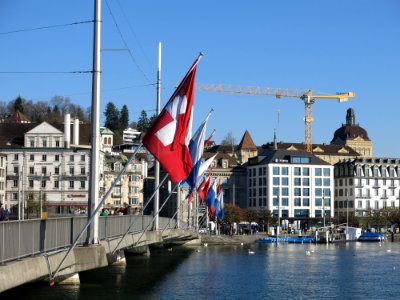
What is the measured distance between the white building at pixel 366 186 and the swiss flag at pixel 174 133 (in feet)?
545

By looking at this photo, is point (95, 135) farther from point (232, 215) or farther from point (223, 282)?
point (232, 215)

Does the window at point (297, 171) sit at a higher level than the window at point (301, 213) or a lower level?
higher

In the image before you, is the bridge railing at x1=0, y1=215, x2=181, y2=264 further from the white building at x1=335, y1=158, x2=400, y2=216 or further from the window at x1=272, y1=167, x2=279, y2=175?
the white building at x1=335, y1=158, x2=400, y2=216

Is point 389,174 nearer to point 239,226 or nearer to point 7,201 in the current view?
point 239,226

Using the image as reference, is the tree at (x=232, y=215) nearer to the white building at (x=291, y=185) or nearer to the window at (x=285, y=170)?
the white building at (x=291, y=185)

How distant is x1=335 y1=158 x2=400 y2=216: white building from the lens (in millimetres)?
193125

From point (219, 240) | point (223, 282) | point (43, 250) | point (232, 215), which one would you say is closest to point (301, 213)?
point (232, 215)

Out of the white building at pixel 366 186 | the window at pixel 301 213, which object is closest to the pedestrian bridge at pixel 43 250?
the window at pixel 301 213

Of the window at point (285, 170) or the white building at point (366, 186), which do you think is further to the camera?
the white building at point (366, 186)

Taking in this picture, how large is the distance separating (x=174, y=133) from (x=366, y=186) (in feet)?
561

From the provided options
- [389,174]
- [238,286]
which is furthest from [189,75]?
[389,174]

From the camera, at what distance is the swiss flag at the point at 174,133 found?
90.2 ft

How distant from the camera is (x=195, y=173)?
44.7 metres

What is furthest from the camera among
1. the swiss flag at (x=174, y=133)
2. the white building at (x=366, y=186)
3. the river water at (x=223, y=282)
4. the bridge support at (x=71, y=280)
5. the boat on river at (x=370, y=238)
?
the white building at (x=366, y=186)
